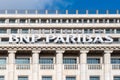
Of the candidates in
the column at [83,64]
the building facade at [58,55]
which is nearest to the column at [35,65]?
the building facade at [58,55]

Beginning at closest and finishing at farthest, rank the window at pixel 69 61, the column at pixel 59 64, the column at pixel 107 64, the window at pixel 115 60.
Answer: the column at pixel 59 64 < the column at pixel 107 64 < the window at pixel 115 60 < the window at pixel 69 61

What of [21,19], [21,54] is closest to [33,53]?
[21,54]

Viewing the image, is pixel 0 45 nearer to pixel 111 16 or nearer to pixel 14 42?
pixel 14 42

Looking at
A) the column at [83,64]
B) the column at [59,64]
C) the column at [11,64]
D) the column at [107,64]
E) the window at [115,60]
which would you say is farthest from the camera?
the window at [115,60]

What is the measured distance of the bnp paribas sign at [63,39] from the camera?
291 ft

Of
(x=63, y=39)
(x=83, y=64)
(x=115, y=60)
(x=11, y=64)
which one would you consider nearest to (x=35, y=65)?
(x=11, y=64)

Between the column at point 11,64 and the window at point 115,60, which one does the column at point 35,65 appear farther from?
the window at point 115,60

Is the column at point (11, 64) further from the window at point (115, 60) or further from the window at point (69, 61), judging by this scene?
the window at point (115, 60)

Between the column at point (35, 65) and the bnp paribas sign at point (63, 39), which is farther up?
the bnp paribas sign at point (63, 39)

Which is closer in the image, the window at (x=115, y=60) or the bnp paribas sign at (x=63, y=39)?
the bnp paribas sign at (x=63, y=39)

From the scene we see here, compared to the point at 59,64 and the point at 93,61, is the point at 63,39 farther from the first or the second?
the point at 93,61

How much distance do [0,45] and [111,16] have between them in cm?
2139

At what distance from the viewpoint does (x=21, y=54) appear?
296 ft

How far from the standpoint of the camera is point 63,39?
8912 cm
